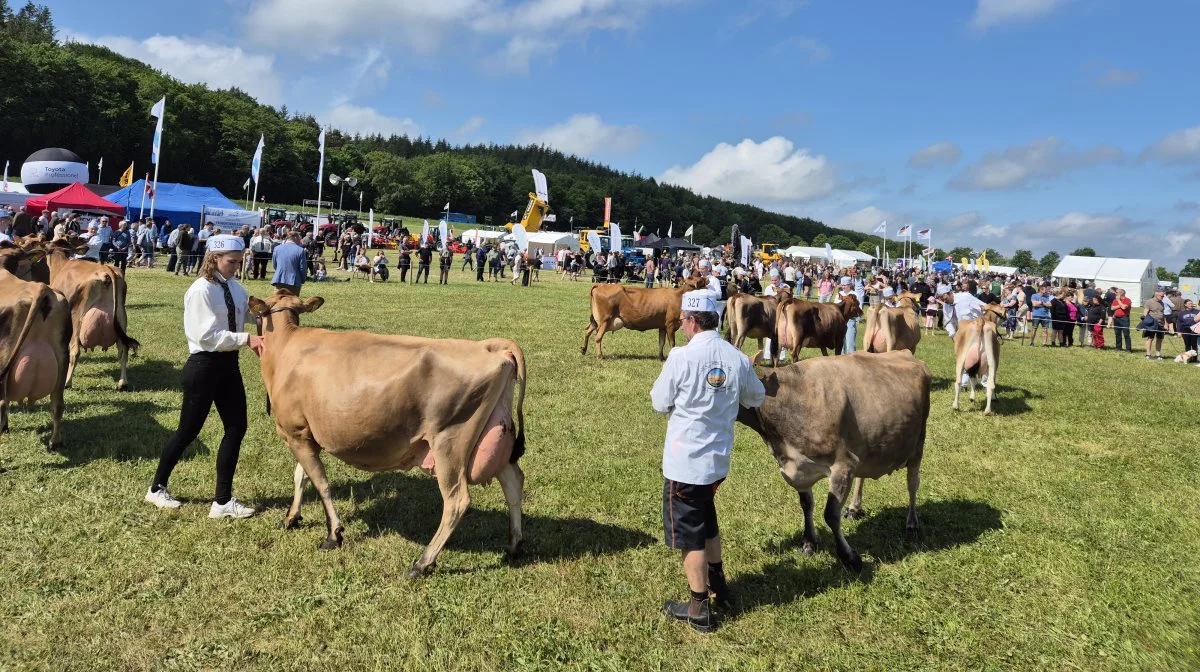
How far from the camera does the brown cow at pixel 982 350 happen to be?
1037 centimetres

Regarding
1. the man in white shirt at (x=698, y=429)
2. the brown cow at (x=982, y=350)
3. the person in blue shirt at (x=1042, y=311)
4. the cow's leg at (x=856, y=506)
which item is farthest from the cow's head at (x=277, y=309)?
the person in blue shirt at (x=1042, y=311)

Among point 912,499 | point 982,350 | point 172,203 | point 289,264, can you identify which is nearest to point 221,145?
point 172,203

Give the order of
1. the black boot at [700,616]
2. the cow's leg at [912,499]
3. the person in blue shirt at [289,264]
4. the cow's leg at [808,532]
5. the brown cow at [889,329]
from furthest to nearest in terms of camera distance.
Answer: the person in blue shirt at [289,264], the brown cow at [889,329], the cow's leg at [912,499], the cow's leg at [808,532], the black boot at [700,616]

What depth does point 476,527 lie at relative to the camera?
18.3ft

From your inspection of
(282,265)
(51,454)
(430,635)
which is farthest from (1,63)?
(430,635)

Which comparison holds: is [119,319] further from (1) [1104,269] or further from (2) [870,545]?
(1) [1104,269]

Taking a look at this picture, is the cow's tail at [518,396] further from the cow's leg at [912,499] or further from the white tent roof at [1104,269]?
the white tent roof at [1104,269]

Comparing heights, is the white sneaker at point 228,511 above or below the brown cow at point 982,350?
below

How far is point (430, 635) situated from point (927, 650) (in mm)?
3018

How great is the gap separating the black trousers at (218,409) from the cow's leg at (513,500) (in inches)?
88.9

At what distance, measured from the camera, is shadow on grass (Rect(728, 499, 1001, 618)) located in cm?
473

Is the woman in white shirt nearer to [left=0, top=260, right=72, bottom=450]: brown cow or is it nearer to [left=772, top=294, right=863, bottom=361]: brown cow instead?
[left=0, top=260, right=72, bottom=450]: brown cow

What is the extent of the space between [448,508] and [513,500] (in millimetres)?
565

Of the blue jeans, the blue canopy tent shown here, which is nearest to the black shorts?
the blue jeans
